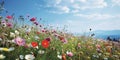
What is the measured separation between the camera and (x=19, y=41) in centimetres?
317

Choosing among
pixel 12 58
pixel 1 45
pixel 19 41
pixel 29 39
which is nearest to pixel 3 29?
pixel 29 39

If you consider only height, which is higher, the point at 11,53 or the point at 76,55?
the point at 11,53

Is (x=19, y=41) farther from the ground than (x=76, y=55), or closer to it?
farther from the ground

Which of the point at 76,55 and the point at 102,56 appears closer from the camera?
the point at 76,55

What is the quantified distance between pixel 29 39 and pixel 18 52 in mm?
1101

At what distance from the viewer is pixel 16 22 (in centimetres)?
589

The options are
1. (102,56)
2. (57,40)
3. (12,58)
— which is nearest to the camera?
(12,58)

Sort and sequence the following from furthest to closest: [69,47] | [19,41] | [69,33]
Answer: [69,33] → [69,47] → [19,41]

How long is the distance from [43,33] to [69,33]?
3.12 m

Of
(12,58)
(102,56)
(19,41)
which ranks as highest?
(19,41)

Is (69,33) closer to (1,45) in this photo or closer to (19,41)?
(1,45)

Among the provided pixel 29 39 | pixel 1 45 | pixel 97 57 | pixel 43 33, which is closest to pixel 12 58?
pixel 1 45

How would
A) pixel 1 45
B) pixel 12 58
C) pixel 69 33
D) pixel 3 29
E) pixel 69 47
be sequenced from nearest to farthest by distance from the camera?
pixel 12 58 → pixel 1 45 → pixel 3 29 → pixel 69 47 → pixel 69 33

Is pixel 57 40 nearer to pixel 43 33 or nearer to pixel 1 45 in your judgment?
pixel 43 33
